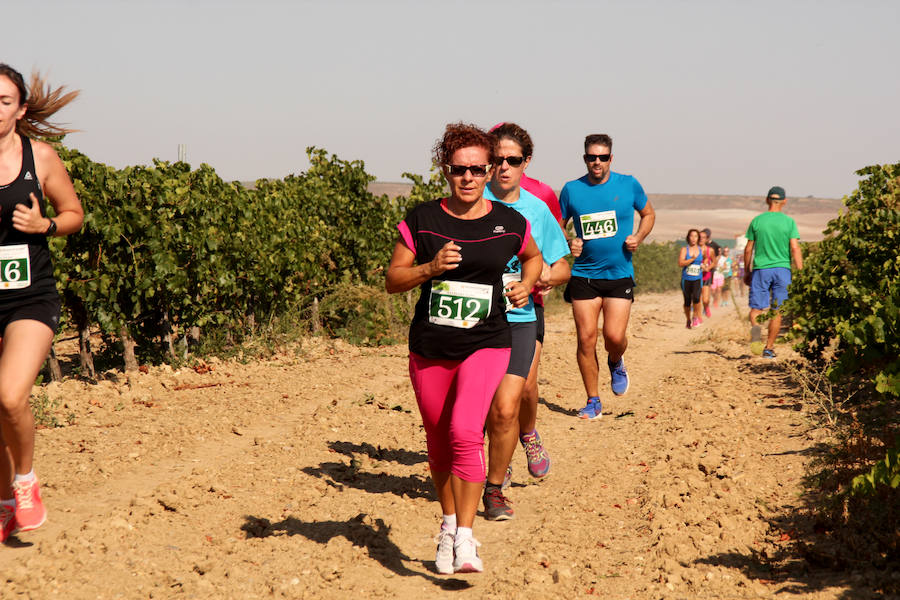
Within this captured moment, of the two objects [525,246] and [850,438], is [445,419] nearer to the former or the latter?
[525,246]

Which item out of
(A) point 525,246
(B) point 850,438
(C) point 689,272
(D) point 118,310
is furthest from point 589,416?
(C) point 689,272

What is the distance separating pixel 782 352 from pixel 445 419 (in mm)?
8853

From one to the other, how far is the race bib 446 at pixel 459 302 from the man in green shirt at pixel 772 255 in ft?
23.0

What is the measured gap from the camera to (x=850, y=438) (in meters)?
5.43

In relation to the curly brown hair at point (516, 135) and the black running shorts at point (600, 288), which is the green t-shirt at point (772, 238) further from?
the curly brown hair at point (516, 135)

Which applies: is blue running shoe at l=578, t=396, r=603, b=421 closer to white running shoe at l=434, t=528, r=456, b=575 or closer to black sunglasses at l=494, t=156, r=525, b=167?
black sunglasses at l=494, t=156, r=525, b=167

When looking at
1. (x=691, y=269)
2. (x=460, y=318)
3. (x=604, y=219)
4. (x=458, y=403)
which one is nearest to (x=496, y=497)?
(x=458, y=403)

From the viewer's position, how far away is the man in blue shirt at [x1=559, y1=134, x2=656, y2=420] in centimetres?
733

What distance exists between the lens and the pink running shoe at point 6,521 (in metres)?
4.30

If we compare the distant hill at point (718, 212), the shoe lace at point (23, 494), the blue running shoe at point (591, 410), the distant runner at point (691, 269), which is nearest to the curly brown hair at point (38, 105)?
the shoe lace at point (23, 494)

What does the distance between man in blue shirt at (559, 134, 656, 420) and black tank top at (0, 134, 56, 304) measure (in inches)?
172

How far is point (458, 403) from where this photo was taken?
13.0ft

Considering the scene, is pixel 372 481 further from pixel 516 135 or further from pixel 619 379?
pixel 619 379

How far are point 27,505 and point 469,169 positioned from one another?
107 inches
